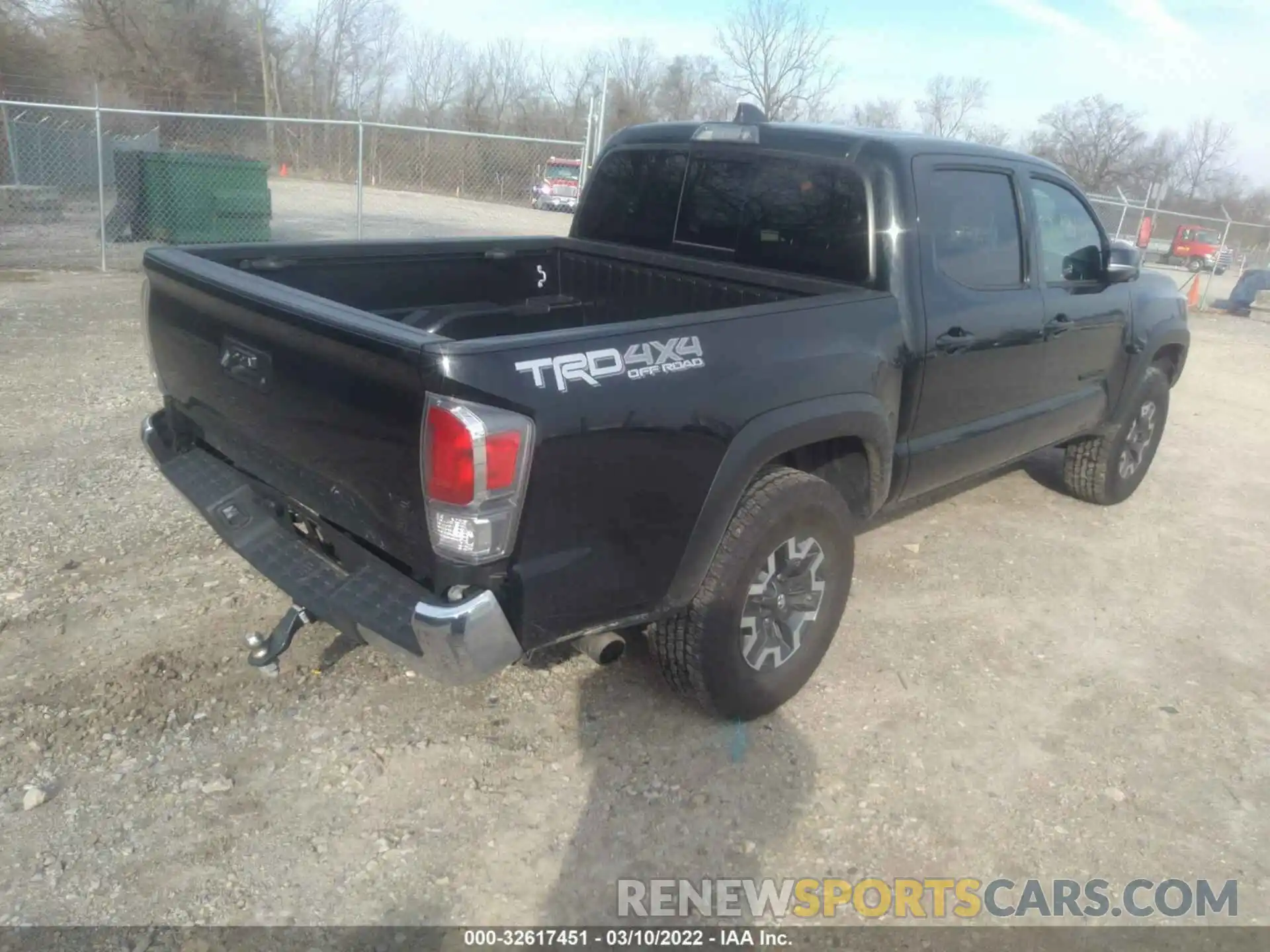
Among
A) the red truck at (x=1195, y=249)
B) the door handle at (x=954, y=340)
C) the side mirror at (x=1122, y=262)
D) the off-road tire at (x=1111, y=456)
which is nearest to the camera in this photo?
the door handle at (x=954, y=340)

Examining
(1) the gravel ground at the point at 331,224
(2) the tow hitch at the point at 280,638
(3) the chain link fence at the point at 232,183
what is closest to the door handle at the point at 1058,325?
(2) the tow hitch at the point at 280,638

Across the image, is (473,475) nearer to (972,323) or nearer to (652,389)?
(652,389)

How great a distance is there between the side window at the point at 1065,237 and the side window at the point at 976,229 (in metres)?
0.26

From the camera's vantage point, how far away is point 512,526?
2.44 metres

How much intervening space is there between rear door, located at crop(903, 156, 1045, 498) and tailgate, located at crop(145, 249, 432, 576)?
213 cm

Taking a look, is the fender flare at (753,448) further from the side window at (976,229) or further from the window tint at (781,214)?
the side window at (976,229)

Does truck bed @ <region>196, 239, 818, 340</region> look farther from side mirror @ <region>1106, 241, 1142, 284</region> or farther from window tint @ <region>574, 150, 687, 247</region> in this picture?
side mirror @ <region>1106, 241, 1142, 284</region>

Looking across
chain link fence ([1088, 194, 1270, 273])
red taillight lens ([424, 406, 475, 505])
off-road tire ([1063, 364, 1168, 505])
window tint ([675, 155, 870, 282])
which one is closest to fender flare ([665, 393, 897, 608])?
window tint ([675, 155, 870, 282])

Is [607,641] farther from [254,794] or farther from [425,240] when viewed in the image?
[425,240]

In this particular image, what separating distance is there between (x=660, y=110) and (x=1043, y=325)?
139 ft

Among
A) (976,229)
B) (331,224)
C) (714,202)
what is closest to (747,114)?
(714,202)

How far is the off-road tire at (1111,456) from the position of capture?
18.2 ft

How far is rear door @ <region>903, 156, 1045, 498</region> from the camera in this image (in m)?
3.75

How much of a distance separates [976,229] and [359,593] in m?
2.90
